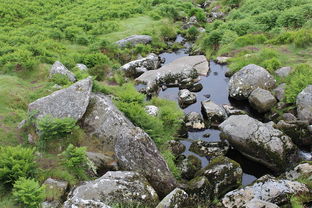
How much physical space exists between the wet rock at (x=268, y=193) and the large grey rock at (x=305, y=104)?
6872mm

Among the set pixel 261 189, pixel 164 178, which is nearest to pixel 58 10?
pixel 164 178

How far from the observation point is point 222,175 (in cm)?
1415

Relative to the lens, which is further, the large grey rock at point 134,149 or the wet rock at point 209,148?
the wet rock at point 209,148

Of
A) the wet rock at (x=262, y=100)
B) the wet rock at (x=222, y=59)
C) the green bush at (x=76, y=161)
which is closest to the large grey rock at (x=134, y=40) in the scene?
the wet rock at (x=222, y=59)

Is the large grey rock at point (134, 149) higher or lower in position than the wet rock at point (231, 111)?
higher

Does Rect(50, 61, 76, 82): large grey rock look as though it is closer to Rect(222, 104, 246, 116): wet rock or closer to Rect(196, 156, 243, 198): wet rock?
Rect(222, 104, 246, 116): wet rock

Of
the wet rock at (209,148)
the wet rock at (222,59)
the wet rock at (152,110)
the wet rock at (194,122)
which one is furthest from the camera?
the wet rock at (222,59)

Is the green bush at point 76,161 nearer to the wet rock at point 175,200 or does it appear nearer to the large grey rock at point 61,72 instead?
the wet rock at point 175,200

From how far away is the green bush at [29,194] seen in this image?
33.1ft

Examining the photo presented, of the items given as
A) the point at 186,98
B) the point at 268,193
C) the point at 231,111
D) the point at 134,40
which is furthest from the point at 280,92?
the point at 134,40

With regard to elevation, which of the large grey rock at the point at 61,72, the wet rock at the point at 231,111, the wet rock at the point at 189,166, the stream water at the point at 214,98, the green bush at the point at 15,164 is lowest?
the stream water at the point at 214,98

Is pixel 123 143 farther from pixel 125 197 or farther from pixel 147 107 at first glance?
pixel 147 107

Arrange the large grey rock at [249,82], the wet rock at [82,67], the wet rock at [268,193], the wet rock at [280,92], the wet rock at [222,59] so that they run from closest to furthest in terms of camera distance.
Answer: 1. the wet rock at [268,193]
2. the wet rock at [280,92]
3. the large grey rock at [249,82]
4. the wet rock at [82,67]
5. the wet rock at [222,59]

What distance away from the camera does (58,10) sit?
39906 millimetres
